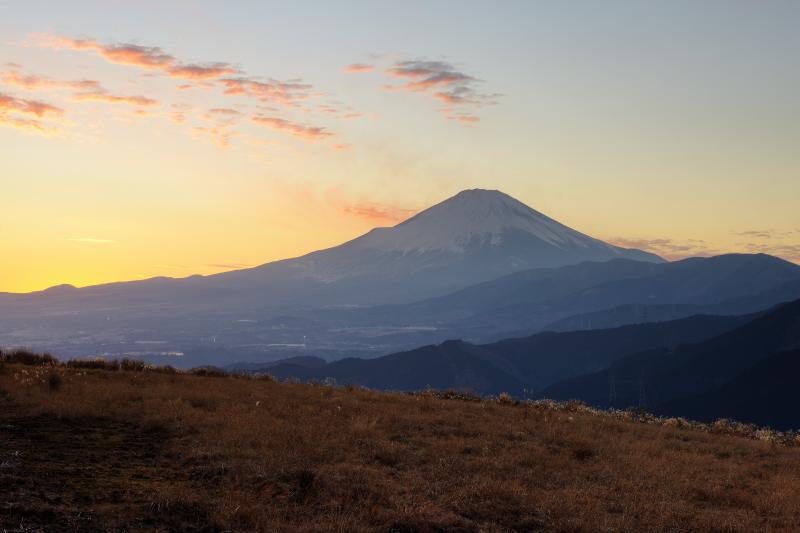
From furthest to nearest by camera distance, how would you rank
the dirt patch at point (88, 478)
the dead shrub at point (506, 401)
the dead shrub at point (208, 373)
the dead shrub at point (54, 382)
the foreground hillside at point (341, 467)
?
the dead shrub at point (208, 373) < the dead shrub at point (506, 401) < the dead shrub at point (54, 382) < the foreground hillside at point (341, 467) < the dirt patch at point (88, 478)

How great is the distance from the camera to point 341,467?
13734mm

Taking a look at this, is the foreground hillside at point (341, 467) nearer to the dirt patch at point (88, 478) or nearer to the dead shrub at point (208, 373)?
the dirt patch at point (88, 478)

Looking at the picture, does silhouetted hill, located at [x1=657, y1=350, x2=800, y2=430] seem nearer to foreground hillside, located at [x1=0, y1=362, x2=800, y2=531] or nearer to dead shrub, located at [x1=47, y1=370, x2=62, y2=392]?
foreground hillside, located at [x1=0, y1=362, x2=800, y2=531]

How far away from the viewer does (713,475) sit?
1588 centimetres

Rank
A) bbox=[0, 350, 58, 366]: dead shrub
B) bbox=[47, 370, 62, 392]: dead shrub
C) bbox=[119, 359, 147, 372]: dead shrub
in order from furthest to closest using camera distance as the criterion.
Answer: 1. bbox=[119, 359, 147, 372]: dead shrub
2. bbox=[0, 350, 58, 366]: dead shrub
3. bbox=[47, 370, 62, 392]: dead shrub

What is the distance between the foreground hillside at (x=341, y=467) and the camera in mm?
10898

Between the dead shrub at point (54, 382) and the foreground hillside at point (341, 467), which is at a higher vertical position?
the dead shrub at point (54, 382)

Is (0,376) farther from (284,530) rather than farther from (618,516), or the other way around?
(618,516)

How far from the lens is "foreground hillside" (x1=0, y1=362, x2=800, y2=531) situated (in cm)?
1090

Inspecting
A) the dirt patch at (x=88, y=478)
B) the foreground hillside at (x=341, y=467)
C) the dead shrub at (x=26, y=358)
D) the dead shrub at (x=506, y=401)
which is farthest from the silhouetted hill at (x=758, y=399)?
the dirt patch at (x=88, y=478)

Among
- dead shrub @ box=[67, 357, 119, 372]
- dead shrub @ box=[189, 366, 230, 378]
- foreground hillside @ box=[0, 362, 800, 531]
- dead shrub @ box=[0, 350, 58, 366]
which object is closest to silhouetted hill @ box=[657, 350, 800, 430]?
dead shrub @ box=[189, 366, 230, 378]

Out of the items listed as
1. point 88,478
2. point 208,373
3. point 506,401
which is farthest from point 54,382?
point 506,401

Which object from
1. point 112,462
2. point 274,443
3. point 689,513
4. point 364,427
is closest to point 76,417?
point 112,462

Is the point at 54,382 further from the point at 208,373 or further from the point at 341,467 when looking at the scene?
the point at 341,467
